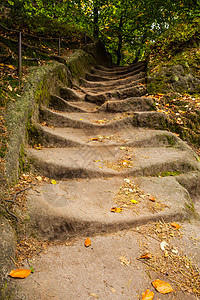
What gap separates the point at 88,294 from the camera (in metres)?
1.53

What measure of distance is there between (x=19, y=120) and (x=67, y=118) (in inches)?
54.0

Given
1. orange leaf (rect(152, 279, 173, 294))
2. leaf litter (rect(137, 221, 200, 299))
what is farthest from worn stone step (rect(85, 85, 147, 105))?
orange leaf (rect(152, 279, 173, 294))

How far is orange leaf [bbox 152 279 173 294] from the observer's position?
160cm

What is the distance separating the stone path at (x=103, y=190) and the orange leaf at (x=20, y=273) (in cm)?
6

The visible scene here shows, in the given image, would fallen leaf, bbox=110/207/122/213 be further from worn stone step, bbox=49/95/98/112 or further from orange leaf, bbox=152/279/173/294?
worn stone step, bbox=49/95/98/112

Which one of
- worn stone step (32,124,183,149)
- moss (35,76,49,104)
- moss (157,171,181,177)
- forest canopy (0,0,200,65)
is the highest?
forest canopy (0,0,200,65)

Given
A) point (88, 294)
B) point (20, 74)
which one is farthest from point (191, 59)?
point (88, 294)

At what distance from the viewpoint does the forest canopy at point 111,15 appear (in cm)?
674

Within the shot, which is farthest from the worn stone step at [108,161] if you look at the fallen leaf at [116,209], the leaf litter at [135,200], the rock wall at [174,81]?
the rock wall at [174,81]

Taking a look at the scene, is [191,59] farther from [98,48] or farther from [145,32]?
[98,48]

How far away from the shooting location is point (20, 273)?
1547mm

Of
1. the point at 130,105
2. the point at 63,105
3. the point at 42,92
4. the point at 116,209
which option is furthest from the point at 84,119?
the point at 116,209

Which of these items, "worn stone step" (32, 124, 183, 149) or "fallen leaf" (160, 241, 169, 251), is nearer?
"fallen leaf" (160, 241, 169, 251)

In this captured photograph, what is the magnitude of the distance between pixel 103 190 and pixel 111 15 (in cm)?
1092
